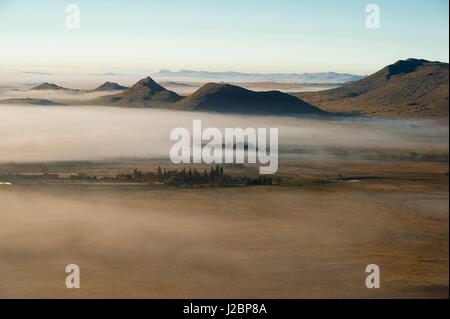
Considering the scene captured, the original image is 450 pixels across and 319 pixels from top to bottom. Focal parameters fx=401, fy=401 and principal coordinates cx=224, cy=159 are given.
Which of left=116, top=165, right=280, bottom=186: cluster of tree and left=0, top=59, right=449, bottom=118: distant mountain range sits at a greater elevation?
left=0, top=59, right=449, bottom=118: distant mountain range

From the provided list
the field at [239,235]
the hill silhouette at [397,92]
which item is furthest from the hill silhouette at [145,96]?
the field at [239,235]

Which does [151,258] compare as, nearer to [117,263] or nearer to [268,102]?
[117,263]

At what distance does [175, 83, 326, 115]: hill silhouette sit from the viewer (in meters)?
90.0

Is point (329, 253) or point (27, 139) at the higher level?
point (27, 139)

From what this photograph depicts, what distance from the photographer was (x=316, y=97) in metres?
106

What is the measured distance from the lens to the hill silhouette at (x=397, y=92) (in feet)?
187

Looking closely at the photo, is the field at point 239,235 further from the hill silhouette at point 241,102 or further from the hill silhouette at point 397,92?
the hill silhouette at point 241,102

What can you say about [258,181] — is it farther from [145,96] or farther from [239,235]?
[145,96]

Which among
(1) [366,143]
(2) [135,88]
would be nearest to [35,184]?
(1) [366,143]

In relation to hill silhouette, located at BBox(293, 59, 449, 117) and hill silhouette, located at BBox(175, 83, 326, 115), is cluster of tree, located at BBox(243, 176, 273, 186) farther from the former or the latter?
hill silhouette, located at BBox(175, 83, 326, 115)

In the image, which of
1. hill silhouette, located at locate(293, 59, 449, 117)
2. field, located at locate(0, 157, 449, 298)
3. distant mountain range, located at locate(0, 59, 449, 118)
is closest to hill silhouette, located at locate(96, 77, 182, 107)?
distant mountain range, located at locate(0, 59, 449, 118)

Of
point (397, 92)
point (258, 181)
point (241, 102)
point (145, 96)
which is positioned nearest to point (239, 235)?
point (258, 181)

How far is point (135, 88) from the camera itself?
9806cm

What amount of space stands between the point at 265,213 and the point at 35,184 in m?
29.6
